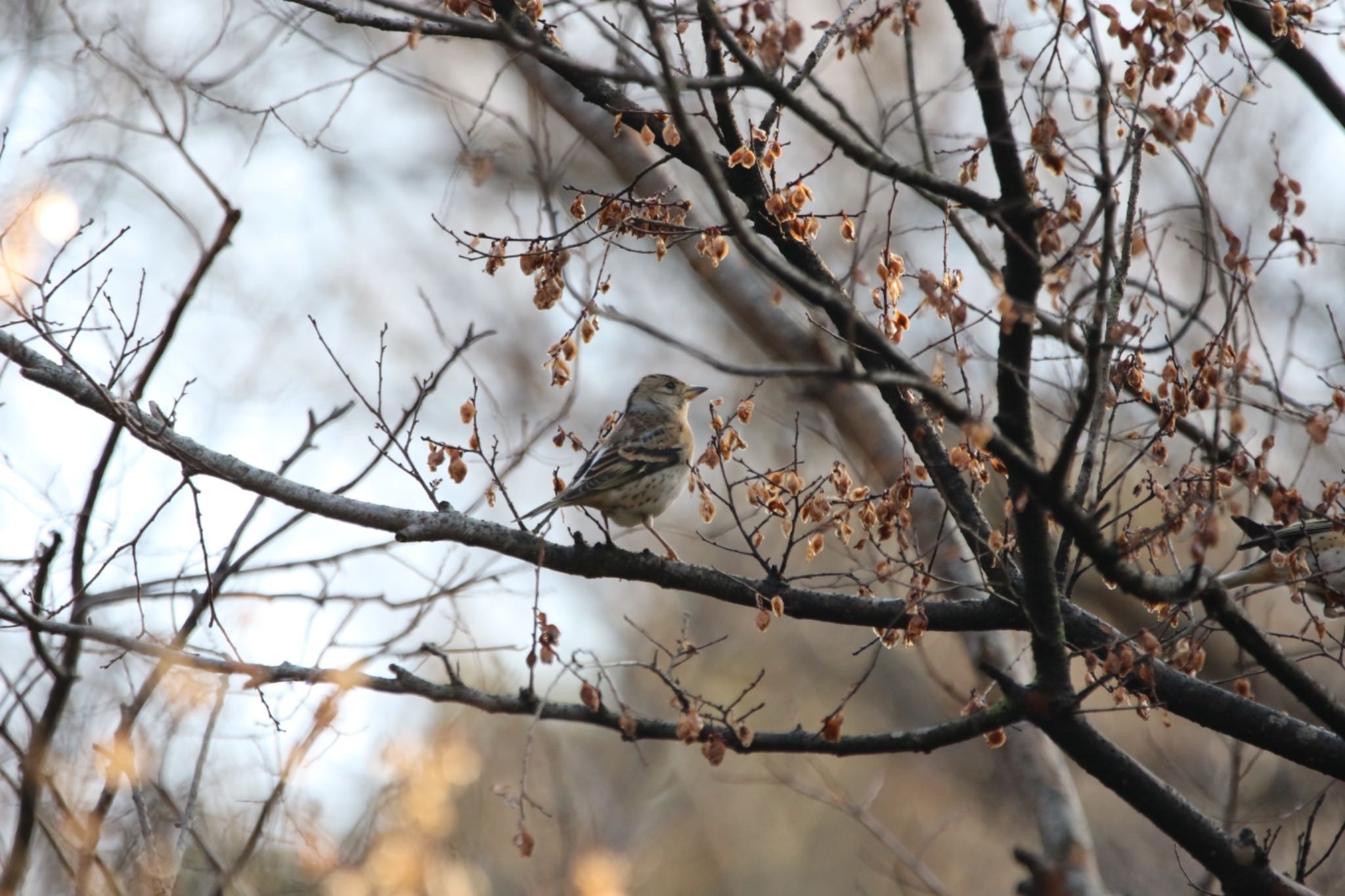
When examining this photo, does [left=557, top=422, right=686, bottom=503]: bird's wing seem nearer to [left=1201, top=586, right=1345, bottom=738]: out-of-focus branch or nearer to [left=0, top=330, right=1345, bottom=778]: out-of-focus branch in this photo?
[left=0, top=330, right=1345, bottom=778]: out-of-focus branch

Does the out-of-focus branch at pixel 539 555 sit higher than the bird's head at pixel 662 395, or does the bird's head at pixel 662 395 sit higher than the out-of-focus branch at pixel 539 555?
the bird's head at pixel 662 395

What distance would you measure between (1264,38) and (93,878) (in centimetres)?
772

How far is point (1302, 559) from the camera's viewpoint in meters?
4.79

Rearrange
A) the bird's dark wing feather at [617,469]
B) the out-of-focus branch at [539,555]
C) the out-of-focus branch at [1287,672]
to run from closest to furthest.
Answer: the out-of-focus branch at [1287,672] → the out-of-focus branch at [539,555] → the bird's dark wing feather at [617,469]

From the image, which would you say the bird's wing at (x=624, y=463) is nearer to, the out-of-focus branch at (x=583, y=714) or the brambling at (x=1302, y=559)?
the out-of-focus branch at (x=583, y=714)

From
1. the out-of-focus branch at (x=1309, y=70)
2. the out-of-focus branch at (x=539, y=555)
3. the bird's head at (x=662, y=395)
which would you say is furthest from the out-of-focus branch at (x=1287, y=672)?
the bird's head at (x=662, y=395)

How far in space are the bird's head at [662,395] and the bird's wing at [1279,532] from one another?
465cm

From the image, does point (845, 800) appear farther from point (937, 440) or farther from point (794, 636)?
point (794, 636)

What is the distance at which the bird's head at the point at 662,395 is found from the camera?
9.03m

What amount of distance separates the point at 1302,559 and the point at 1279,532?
0.62 ft

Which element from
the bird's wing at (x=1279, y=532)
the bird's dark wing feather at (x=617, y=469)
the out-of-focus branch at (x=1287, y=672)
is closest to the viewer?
the out-of-focus branch at (x=1287, y=672)

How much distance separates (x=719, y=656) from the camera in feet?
55.2

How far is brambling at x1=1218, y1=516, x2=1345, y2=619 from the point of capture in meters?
4.75

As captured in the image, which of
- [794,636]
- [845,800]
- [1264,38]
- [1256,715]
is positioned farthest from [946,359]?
[794,636]
